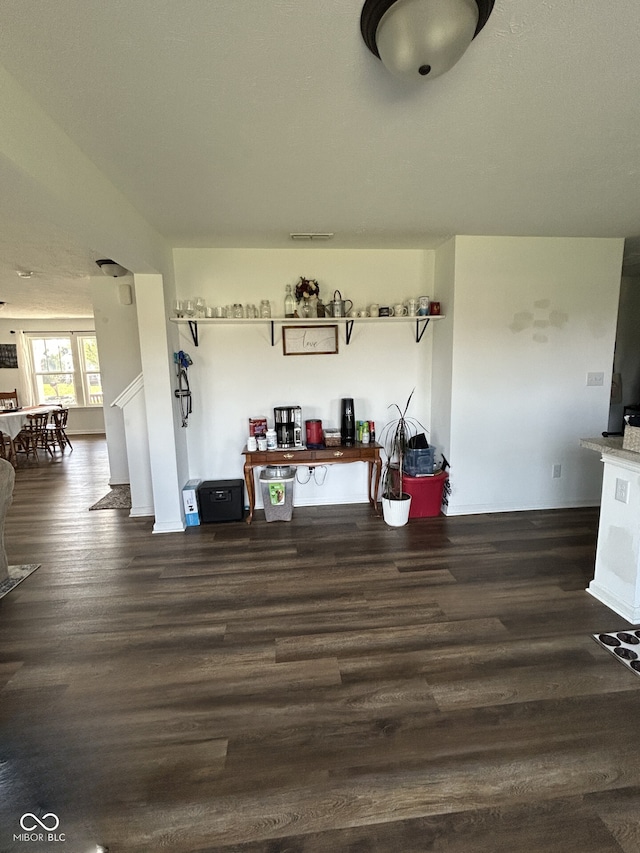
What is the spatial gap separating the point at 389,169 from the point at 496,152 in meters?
0.54

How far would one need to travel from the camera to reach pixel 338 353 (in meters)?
3.75

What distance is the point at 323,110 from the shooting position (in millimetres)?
1612

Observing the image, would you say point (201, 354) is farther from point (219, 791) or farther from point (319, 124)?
point (219, 791)

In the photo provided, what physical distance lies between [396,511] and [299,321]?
6.21 ft

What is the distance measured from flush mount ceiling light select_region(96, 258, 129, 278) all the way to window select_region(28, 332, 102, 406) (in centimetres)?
470

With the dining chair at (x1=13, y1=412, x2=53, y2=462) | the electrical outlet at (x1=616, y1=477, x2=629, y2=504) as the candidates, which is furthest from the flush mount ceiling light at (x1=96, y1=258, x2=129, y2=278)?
the electrical outlet at (x1=616, y1=477, x2=629, y2=504)

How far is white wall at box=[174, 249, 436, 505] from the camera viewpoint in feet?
11.8

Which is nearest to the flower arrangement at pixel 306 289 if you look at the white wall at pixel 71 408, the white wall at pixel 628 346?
the white wall at pixel 628 346

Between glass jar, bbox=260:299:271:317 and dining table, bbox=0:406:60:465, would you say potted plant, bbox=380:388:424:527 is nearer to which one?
glass jar, bbox=260:299:271:317

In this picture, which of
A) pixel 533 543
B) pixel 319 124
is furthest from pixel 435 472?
pixel 319 124

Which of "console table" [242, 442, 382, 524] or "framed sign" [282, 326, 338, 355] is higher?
"framed sign" [282, 326, 338, 355]

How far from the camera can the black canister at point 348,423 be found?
3621 mm

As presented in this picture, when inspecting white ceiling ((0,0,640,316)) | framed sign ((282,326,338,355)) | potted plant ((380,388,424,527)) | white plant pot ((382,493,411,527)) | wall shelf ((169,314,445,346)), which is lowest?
white plant pot ((382,493,411,527))

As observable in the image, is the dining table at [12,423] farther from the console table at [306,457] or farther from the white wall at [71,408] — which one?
the console table at [306,457]
